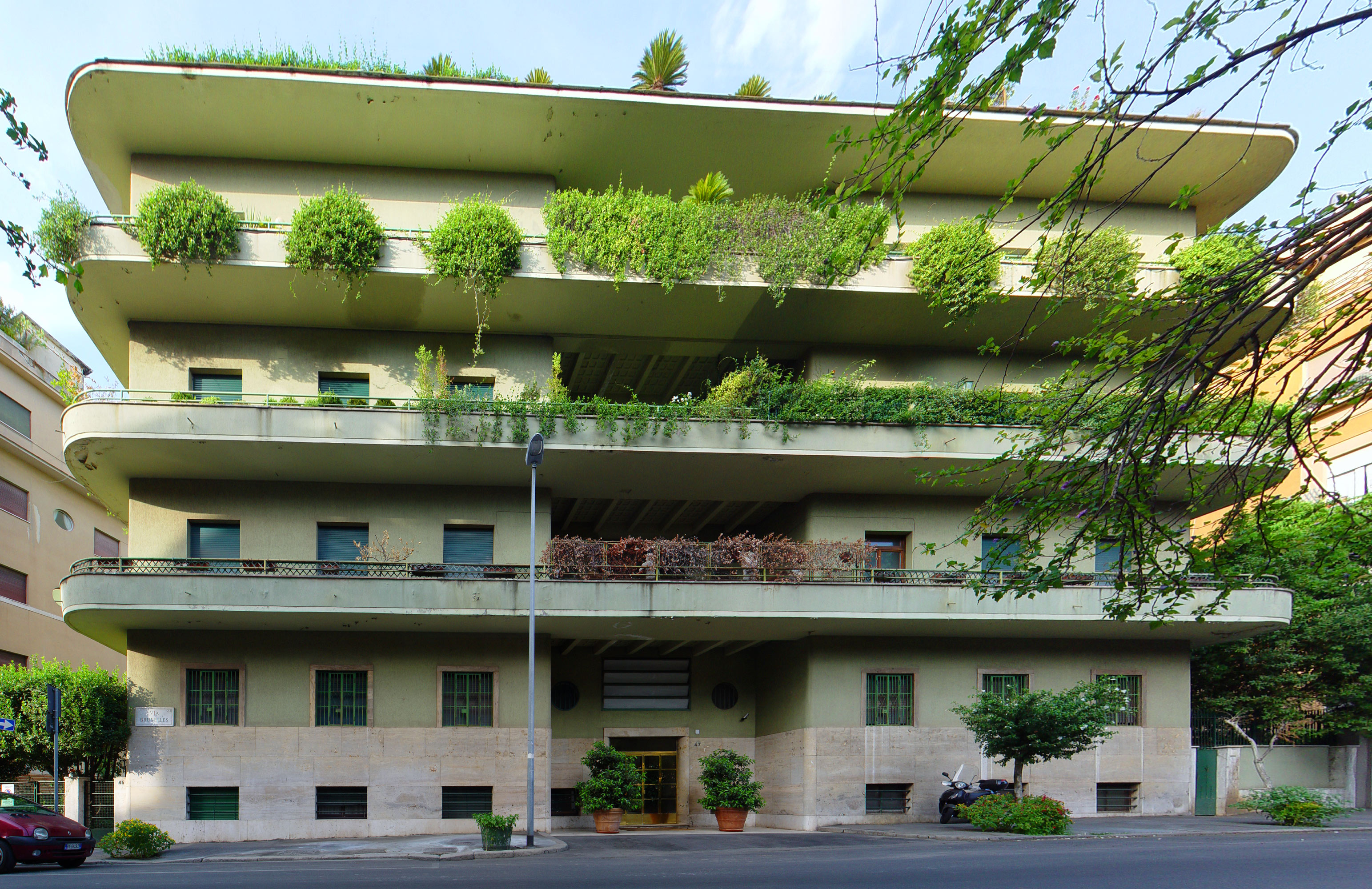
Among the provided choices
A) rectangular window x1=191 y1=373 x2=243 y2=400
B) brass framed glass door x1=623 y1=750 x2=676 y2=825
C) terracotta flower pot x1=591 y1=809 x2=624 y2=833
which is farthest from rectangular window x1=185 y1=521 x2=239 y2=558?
brass framed glass door x1=623 y1=750 x2=676 y2=825

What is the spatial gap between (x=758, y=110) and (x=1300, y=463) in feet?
62.5

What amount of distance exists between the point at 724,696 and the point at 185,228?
19.1m

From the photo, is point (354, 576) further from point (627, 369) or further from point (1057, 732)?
point (1057, 732)

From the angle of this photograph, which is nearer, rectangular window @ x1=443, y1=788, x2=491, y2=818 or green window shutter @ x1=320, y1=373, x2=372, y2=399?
rectangular window @ x1=443, y1=788, x2=491, y2=818

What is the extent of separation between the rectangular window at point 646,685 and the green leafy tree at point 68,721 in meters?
12.6

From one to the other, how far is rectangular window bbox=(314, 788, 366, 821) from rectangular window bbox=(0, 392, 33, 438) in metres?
23.2

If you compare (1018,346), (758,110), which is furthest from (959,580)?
(758,110)

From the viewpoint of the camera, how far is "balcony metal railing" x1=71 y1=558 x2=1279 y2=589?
22438mm

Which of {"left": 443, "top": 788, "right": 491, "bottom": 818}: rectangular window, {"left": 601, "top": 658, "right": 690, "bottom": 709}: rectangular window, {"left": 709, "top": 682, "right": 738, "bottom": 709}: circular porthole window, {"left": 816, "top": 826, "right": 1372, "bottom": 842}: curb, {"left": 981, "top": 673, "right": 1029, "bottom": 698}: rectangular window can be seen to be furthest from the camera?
{"left": 709, "top": 682, "right": 738, "bottom": 709}: circular porthole window

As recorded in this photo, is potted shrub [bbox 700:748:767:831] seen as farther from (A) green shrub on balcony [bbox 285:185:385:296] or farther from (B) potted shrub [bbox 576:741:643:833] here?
(A) green shrub on balcony [bbox 285:185:385:296]

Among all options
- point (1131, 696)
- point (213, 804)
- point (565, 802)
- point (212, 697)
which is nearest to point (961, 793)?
point (1131, 696)

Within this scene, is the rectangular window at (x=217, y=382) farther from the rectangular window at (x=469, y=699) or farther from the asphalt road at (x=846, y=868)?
the asphalt road at (x=846, y=868)

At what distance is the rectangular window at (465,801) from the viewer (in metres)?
24.2

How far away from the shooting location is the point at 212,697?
24.1 metres
